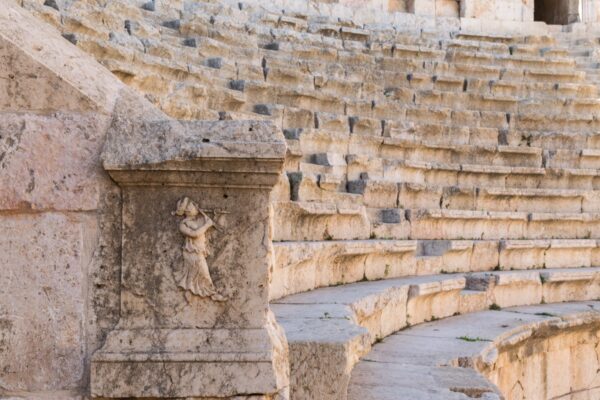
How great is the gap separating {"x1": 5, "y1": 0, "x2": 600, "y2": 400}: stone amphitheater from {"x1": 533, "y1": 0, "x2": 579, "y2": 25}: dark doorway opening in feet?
4.30

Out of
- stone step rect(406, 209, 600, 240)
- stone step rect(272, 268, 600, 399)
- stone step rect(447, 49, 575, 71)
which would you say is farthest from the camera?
stone step rect(447, 49, 575, 71)

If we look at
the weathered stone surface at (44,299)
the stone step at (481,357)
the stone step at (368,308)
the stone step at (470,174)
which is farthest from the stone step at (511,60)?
the weathered stone surface at (44,299)

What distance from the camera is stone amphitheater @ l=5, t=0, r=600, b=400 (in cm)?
266

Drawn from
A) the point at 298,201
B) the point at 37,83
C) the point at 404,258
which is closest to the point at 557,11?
the point at 404,258

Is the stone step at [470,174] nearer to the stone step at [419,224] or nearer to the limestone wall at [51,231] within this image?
the stone step at [419,224]

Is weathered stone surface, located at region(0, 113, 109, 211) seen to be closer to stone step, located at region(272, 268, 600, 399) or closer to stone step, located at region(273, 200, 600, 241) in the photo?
stone step, located at region(272, 268, 600, 399)

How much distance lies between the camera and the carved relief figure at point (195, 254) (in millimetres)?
2633

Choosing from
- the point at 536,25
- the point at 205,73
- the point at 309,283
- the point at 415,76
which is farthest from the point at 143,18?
the point at 536,25

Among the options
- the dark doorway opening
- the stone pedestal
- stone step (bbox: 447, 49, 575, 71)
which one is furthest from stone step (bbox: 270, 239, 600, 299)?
the dark doorway opening

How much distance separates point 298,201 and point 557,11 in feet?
48.0

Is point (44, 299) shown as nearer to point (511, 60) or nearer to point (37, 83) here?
point (37, 83)

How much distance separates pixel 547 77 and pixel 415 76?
2.96 m

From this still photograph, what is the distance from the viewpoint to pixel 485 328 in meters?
6.04

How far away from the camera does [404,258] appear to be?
6.84m
